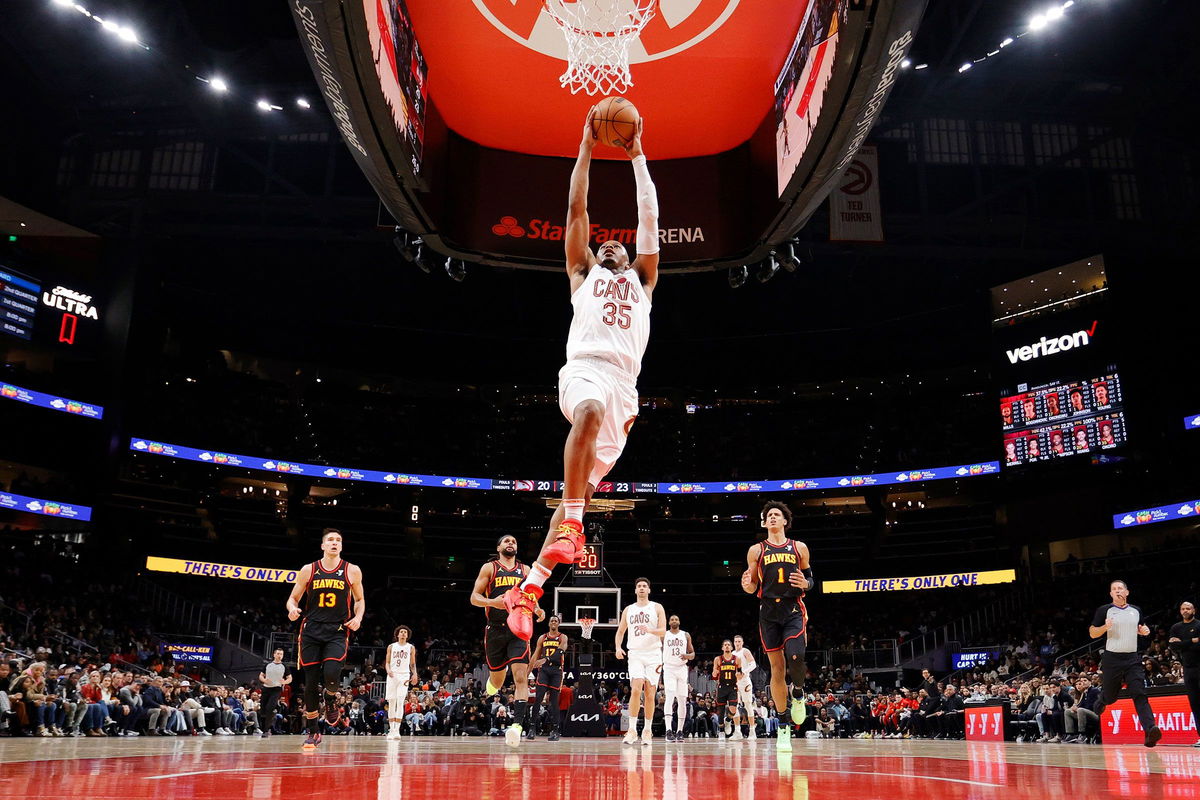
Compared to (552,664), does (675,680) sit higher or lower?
lower

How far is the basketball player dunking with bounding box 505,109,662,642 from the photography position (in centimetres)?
536

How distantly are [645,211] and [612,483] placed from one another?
27.2m

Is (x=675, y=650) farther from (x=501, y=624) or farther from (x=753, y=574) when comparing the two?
(x=753, y=574)

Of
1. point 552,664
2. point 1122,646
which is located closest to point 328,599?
point 552,664

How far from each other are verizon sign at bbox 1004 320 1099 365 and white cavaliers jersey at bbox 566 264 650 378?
78.5 feet

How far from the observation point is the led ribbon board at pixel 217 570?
27.7m

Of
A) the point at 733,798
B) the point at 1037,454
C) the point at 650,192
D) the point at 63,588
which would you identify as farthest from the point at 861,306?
the point at 733,798

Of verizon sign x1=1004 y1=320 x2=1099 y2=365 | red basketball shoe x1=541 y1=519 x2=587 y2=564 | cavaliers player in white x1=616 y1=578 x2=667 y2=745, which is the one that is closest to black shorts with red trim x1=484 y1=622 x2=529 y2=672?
cavaliers player in white x1=616 y1=578 x2=667 y2=745

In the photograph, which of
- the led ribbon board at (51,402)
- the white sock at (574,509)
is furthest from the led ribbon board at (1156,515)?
the led ribbon board at (51,402)

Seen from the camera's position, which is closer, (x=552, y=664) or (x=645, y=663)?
(x=645, y=663)

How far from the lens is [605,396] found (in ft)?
18.3

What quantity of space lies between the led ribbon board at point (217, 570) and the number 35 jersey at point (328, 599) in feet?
62.1

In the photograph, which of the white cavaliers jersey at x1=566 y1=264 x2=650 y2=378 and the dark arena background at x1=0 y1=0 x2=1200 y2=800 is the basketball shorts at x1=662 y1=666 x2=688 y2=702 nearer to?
the dark arena background at x1=0 y1=0 x2=1200 y2=800

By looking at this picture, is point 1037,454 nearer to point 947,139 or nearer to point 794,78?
point 947,139
